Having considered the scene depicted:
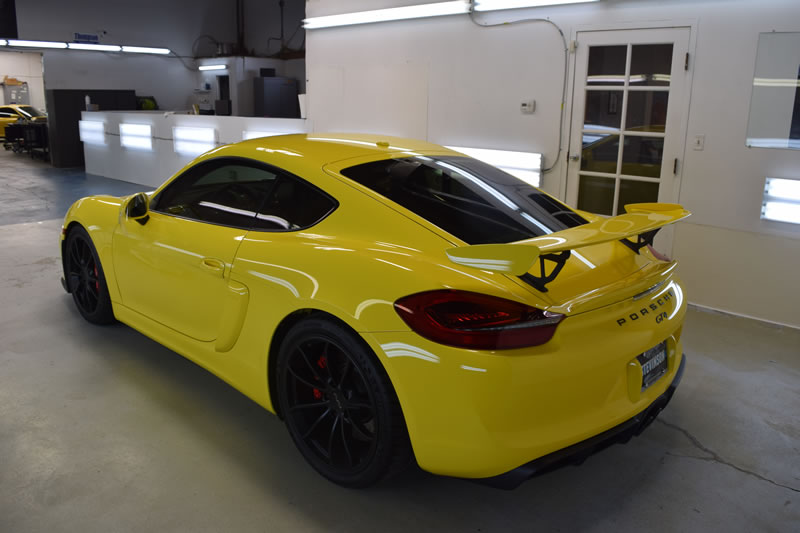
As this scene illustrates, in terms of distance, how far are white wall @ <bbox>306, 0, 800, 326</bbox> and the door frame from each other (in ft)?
0.05

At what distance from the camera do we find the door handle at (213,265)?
2621 millimetres

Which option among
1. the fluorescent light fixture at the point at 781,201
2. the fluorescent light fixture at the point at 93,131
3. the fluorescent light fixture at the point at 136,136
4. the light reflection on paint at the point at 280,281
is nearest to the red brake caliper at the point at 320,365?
the light reflection on paint at the point at 280,281

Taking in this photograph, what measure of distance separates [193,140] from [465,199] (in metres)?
8.05

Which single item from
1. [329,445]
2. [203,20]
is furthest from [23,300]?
[203,20]

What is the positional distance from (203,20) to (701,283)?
55.9 feet

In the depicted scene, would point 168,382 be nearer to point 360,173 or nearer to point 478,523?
point 360,173

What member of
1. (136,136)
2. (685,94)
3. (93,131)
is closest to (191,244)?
(685,94)

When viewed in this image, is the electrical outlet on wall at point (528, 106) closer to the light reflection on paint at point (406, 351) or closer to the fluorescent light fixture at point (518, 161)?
the fluorescent light fixture at point (518, 161)

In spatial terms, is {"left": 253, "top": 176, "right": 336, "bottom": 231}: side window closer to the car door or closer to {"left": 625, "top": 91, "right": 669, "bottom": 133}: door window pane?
the car door

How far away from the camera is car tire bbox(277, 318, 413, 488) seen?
2.09 meters

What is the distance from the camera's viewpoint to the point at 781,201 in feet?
14.1

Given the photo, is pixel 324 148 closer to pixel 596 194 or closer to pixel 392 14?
pixel 596 194

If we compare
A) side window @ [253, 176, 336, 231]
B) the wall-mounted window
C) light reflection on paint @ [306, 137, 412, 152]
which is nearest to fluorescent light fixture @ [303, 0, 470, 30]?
the wall-mounted window

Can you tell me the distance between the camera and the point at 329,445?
2365 millimetres
